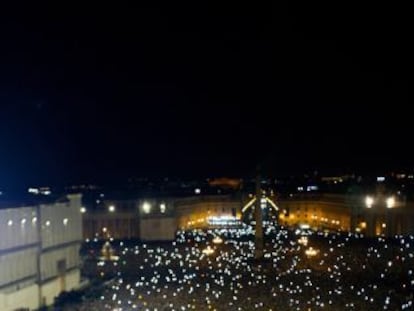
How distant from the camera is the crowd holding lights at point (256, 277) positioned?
23219 millimetres

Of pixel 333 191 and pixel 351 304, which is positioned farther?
pixel 333 191

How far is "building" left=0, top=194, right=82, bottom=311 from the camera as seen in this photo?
76.0 feet

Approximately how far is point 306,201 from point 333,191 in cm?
364

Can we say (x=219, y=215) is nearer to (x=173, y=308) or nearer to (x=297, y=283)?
(x=297, y=283)

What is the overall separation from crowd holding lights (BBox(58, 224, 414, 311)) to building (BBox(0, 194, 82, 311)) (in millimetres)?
1369

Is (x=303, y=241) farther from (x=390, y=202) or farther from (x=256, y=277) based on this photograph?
(x=256, y=277)

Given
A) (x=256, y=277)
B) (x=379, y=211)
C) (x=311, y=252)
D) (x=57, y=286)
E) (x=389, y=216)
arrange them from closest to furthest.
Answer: (x=57, y=286)
(x=256, y=277)
(x=311, y=252)
(x=389, y=216)
(x=379, y=211)

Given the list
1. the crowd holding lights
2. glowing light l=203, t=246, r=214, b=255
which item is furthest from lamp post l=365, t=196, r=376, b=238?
glowing light l=203, t=246, r=214, b=255

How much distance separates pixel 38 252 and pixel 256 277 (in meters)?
8.42

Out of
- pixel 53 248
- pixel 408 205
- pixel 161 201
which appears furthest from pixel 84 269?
pixel 408 205

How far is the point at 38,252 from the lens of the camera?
25.3 m

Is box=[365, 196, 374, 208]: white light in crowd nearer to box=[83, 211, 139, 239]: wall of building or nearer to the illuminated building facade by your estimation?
the illuminated building facade

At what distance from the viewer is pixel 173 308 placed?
22.2 m

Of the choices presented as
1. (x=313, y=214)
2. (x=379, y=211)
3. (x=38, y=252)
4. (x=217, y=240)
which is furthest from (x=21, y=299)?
(x=313, y=214)
